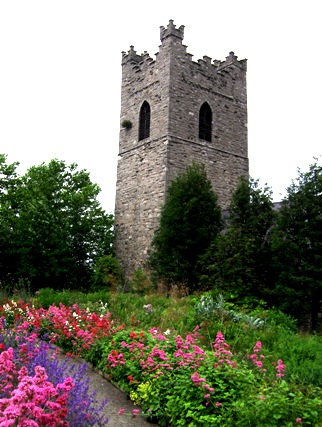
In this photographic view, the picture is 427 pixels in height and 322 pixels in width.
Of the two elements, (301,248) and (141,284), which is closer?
(301,248)

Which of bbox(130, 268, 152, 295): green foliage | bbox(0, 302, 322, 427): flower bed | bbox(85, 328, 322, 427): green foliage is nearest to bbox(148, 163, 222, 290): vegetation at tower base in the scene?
bbox(130, 268, 152, 295): green foliage

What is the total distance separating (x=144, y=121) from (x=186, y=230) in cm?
778

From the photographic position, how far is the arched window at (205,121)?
72.4 ft

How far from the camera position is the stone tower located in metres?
20.7

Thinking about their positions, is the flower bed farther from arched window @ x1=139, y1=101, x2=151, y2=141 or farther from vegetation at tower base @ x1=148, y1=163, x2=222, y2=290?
arched window @ x1=139, y1=101, x2=151, y2=141

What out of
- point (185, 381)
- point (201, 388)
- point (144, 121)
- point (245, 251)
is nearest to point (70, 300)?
point (245, 251)

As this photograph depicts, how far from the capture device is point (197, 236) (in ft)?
55.5

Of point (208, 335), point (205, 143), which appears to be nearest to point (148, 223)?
point (205, 143)

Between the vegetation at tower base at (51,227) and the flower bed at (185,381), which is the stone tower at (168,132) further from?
the flower bed at (185,381)

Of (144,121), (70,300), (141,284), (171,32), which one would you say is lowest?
(70,300)

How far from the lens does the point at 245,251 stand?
13.5 metres

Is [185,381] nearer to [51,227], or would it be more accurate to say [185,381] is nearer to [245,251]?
[245,251]

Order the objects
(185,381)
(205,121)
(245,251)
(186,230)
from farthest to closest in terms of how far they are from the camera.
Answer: (205,121), (186,230), (245,251), (185,381)

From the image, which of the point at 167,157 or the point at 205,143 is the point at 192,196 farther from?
the point at 205,143
